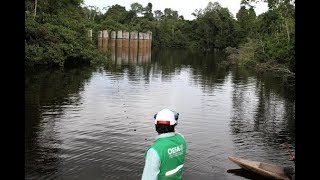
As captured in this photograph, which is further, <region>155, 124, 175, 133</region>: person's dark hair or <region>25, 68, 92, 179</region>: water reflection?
<region>25, 68, 92, 179</region>: water reflection

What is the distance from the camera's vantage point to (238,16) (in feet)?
413

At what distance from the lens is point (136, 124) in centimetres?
1928

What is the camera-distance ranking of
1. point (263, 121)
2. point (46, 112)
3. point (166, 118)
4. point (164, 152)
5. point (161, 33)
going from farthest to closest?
1. point (161, 33)
2. point (263, 121)
3. point (46, 112)
4. point (166, 118)
5. point (164, 152)

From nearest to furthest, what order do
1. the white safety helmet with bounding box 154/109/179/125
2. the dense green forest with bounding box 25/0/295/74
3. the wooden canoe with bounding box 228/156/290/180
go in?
the white safety helmet with bounding box 154/109/179/125
the wooden canoe with bounding box 228/156/290/180
the dense green forest with bounding box 25/0/295/74

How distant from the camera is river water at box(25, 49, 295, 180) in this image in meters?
13.5

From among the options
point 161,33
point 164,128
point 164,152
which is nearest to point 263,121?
point 164,128

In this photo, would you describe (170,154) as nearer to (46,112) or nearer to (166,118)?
(166,118)

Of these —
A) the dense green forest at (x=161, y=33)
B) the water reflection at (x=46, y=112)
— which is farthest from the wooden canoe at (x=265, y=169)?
the dense green forest at (x=161, y=33)

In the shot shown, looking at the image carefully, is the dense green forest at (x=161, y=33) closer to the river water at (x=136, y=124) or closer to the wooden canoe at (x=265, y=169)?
the river water at (x=136, y=124)

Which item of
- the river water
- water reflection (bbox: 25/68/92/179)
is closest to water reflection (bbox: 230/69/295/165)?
the river water

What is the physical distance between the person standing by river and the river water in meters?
8.04

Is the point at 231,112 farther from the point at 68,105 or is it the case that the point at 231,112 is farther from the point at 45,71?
the point at 45,71

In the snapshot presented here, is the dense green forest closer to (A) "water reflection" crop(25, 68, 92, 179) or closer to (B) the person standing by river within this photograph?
(A) "water reflection" crop(25, 68, 92, 179)

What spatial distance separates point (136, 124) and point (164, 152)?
48.9ft
